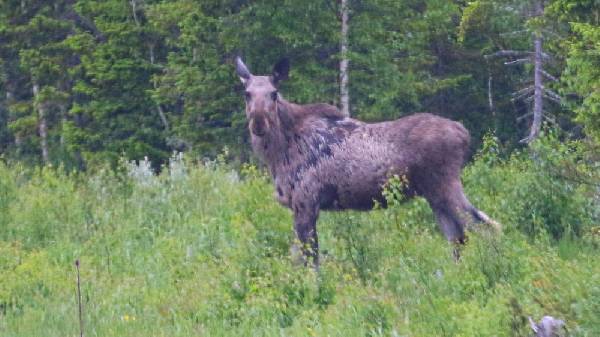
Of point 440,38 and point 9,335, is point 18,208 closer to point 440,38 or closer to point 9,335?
point 9,335

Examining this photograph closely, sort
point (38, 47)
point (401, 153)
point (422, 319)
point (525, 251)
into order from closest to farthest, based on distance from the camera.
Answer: point (422, 319)
point (525, 251)
point (401, 153)
point (38, 47)

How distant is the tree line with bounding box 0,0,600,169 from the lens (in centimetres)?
2202

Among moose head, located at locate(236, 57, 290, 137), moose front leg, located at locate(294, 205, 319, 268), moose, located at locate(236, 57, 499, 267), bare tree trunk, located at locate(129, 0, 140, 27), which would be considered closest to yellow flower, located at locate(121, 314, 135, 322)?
moose, located at locate(236, 57, 499, 267)

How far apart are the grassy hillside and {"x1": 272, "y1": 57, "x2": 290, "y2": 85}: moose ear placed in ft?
4.18

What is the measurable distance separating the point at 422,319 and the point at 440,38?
20334mm

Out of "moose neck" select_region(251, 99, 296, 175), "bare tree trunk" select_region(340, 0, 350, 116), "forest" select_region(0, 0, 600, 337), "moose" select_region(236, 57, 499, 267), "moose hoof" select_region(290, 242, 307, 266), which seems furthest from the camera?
"bare tree trunk" select_region(340, 0, 350, 116)

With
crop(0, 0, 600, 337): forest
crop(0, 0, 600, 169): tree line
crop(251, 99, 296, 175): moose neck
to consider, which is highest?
crop(251, 99, 296, 175): moose neck

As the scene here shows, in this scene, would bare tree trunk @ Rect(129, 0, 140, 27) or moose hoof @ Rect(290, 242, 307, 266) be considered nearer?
moose hoof @ Rect(290, 242, 307, 266)

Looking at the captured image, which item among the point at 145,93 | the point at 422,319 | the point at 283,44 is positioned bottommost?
the point at 145,93

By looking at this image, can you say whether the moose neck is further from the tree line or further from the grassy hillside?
the tree line

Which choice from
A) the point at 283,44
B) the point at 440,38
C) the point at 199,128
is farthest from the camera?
the point at 440,38

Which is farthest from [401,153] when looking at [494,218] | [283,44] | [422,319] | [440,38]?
[440,38]

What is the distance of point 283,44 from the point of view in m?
22.8

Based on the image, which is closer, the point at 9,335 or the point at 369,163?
the point at 9,335
